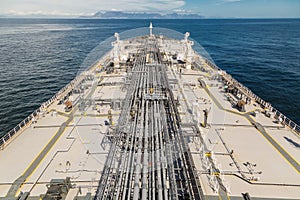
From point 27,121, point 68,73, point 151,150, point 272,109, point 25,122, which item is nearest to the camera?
point 151,150

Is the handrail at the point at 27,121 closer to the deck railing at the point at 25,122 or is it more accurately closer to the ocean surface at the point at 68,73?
the deck railing at the point at 25,122

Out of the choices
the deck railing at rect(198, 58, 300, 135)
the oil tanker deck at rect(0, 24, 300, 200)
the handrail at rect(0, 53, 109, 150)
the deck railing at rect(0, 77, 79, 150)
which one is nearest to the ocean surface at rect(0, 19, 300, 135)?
the handrail at rect(0, 53, 109, 150)

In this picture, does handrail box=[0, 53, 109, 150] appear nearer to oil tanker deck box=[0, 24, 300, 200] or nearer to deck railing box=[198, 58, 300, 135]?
oil tanker deck box=[0, 24, 300, 200]

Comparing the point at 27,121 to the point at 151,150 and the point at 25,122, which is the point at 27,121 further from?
the point at 151,150

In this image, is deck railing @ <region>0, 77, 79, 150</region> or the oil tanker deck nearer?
the oil tanker deck

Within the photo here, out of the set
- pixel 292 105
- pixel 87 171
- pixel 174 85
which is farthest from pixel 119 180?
pixel 292 105

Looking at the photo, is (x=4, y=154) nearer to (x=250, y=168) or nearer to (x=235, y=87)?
(x=250, y=168)

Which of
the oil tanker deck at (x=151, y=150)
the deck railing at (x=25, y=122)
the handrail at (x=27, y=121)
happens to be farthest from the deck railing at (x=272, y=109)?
the deck railing at (x=25, y=122)

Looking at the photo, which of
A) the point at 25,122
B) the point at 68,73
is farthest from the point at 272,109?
the point at 68,73
